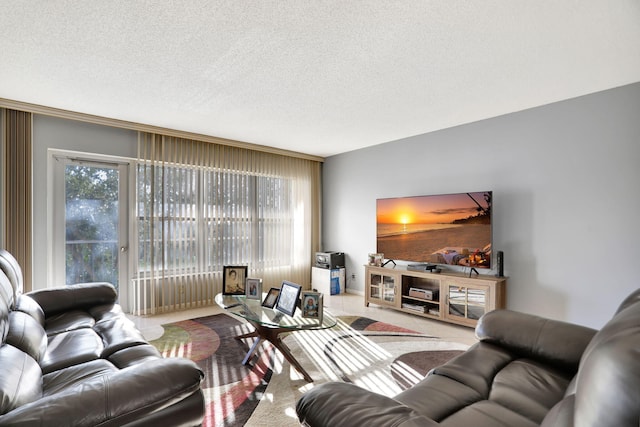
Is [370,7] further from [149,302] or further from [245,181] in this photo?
[149,302]

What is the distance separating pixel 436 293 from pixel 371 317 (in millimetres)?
857

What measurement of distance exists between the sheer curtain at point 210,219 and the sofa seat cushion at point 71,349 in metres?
2.12

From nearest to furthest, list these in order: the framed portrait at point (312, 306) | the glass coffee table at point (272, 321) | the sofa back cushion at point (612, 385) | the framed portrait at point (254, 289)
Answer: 1. the sofa back cushion at point (612, 385)
2. the glass coffee table at point (272, 321)
3. the framed portrait at point (312, 306)
4. the framed portrait at point (254, 289)

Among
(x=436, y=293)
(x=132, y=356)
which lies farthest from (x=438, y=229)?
(x=132, y=356)

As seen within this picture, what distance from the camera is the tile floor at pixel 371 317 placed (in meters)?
3.47

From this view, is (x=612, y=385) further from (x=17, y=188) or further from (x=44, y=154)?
(x=44, y=154)

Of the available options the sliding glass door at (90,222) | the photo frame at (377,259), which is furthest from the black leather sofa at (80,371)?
the photo frame at (377,259)

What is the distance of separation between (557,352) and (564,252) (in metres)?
2.13

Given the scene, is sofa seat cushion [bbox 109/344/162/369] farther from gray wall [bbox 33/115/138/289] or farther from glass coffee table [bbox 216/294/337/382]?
gray wall [bbox 33/115/138/289]

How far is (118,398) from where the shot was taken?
1148 mm

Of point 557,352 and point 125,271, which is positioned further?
point 125,271

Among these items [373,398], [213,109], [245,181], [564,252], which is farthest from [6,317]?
[564,252]

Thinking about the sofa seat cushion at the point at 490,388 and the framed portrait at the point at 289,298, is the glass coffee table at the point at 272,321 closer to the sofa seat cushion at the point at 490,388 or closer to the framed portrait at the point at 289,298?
the framed portrait at the point at 289,298

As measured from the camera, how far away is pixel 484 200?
3.65m
